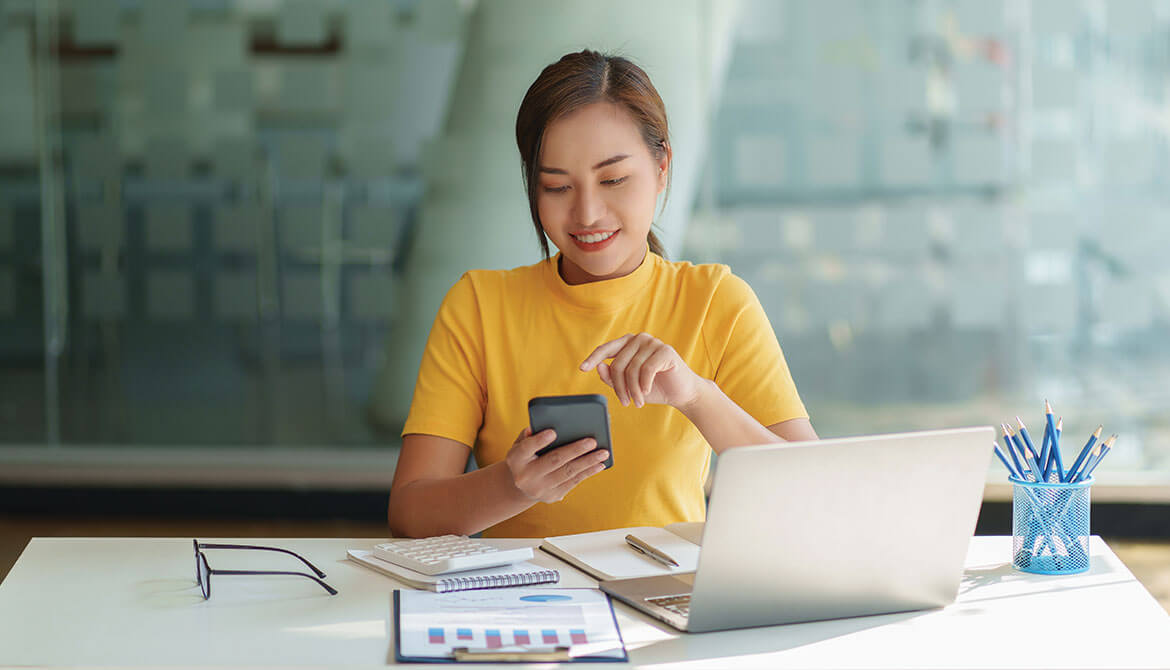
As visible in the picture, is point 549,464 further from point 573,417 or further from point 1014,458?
point 1014,458

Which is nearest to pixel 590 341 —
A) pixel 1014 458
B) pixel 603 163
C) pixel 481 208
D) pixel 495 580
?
pixel 603 163

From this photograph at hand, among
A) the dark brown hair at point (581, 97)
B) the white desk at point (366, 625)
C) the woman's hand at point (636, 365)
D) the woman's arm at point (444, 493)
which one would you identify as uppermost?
the dark brown hair at point (581, 97)

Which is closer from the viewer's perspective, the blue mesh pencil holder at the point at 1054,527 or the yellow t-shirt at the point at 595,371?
the blue mesh pencil holder at the point at 1054,527

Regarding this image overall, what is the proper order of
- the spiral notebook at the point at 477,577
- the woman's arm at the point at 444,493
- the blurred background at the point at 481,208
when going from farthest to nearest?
→ the blurred background at the point at 481,208 < the woman's arm at the point at 444,493 < the spiral notebook at the point at 477,577

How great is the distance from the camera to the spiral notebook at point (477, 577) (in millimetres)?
1390

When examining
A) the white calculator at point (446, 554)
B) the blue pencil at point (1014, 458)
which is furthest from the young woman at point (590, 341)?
the blue pencil at point (1014, 458)

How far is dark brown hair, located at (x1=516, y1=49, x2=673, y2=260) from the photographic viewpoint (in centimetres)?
175

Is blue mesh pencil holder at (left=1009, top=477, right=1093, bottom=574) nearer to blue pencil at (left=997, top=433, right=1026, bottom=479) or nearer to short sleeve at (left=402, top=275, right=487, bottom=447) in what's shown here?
blue pencil at (left=997, top=433, right=1026, bottom=479)

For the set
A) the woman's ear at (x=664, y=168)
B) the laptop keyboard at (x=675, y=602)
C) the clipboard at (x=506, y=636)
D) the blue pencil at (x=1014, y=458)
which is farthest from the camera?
the woman's ear at (x=664, y=168)

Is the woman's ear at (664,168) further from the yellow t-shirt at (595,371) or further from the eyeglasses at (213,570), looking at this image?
the eyeglasses at (213,570)

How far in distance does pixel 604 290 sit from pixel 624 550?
0.46 meters

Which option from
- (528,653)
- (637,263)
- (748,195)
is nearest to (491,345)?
(637,263)

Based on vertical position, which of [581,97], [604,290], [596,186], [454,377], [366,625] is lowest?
[366,625]

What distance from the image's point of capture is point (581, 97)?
69.1 inches
